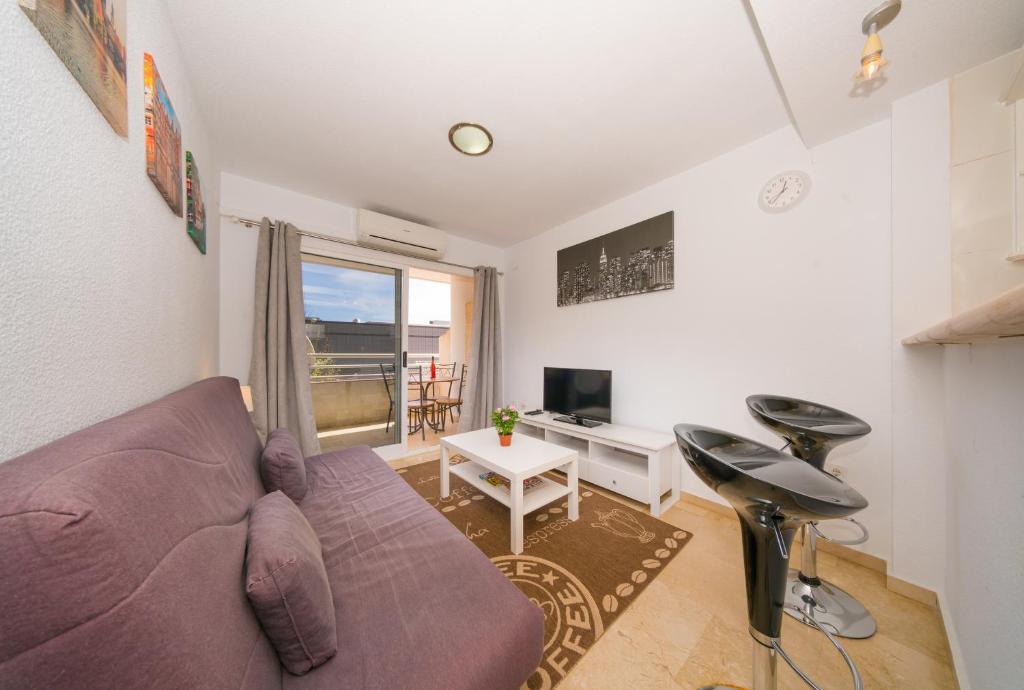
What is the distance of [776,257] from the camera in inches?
79.8

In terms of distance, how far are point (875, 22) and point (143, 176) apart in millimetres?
2671

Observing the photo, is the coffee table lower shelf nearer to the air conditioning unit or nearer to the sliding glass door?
the sliding glass door

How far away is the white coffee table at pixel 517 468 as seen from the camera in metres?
1.79

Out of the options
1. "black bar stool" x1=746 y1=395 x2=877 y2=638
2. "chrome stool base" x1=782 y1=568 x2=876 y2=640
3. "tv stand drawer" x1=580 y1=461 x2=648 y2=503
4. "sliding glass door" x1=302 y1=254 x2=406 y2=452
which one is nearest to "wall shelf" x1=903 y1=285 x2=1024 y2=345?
"black bar stool" x1=746 y1=395 x2=877 y2=638

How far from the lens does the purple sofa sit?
1.21 ft

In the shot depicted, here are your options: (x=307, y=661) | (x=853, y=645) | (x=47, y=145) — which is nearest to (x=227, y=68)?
(x=47, y=145)

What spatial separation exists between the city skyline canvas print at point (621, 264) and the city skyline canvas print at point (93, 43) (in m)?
2.84

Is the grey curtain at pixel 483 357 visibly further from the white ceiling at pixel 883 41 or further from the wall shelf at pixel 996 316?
the wall shelf at pixel 996 316

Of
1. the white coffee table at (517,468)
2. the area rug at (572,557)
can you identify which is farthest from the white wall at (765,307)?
the white coffee table at (517,468)

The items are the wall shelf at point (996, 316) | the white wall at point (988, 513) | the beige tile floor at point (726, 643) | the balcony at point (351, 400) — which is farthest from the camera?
the balcony at point (351, 400)

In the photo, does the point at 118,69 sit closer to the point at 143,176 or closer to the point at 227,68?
the point at 143,176

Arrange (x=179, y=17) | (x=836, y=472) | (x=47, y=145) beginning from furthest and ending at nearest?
(x=836, y=472)
(x=179, y=17)
(x=47, y=145)

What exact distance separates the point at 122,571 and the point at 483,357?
340 centimetres

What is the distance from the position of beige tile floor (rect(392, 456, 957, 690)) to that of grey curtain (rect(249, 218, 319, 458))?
2566 millimetres
